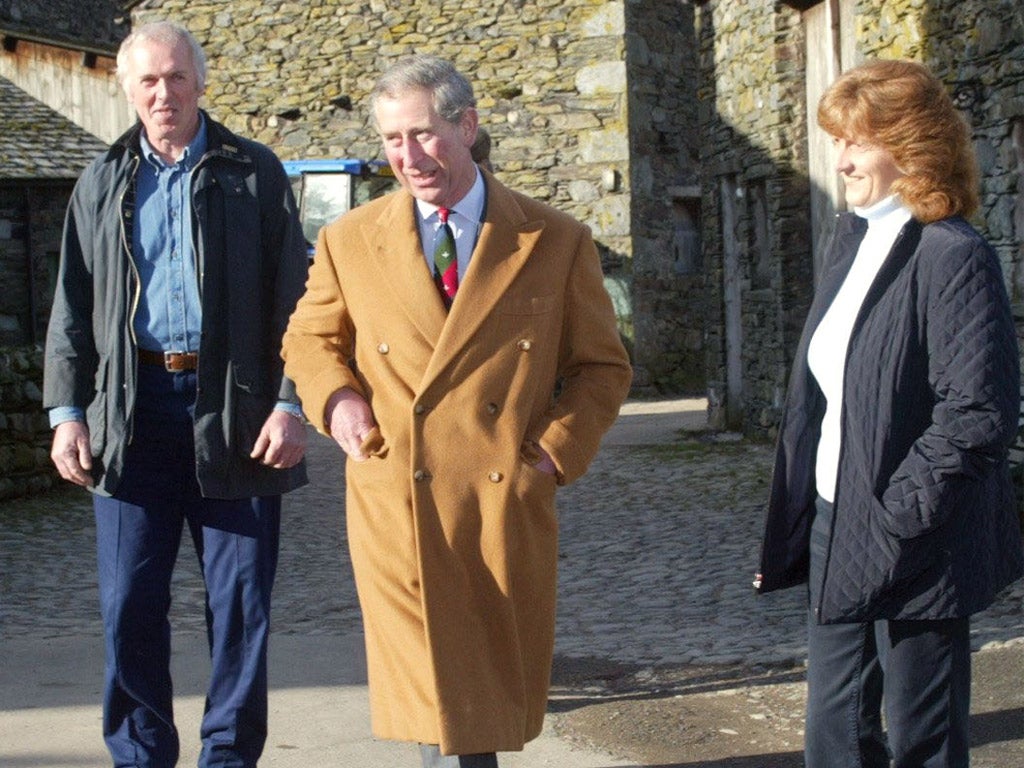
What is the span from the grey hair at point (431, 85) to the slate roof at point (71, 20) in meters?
20.3

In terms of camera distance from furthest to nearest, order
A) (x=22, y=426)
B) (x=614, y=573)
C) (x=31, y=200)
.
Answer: (x=31, y=200)
(x=22, y=426)
(x=614, y=573)

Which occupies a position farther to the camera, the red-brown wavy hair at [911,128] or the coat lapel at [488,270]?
the coat lapel at [488,270]

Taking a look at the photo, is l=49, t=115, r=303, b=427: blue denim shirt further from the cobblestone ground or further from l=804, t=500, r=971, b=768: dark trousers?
the cobblestone ground

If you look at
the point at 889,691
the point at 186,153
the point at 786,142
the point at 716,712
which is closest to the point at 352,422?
→ the point at 186,153

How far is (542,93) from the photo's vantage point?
20703 millimetres

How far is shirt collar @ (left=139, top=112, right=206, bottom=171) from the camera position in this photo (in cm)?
447

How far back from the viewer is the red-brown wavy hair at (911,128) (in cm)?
356

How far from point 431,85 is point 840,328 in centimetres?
101

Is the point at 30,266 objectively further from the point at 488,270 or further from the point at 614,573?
the point at 488,270

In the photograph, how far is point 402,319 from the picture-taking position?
381 centimetres

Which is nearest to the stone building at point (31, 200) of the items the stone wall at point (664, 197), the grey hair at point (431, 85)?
the stone wall at point (664, 197)

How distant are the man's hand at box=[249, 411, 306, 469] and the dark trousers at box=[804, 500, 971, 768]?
1.38 metres

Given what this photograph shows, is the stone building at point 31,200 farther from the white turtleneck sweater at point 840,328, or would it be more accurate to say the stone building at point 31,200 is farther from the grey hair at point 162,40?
the white turtleneck sweater at point 840,328

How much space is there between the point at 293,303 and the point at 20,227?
1223cm
